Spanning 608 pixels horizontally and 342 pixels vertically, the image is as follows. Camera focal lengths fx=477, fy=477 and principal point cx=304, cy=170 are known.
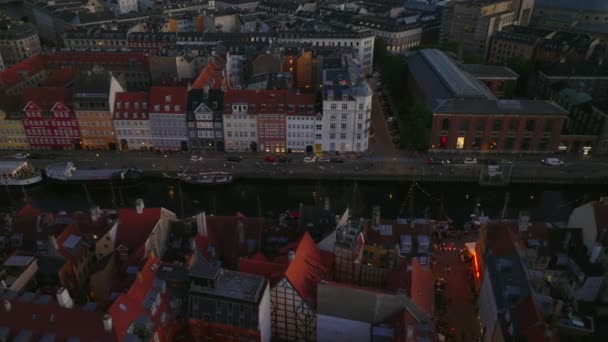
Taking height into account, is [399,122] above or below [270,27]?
below

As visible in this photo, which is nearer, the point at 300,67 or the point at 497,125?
the point at 497,125

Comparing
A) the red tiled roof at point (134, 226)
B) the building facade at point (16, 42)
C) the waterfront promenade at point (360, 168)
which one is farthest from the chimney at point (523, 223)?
the building facade at point (16, 42)

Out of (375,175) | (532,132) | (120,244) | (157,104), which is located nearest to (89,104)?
(157,104)

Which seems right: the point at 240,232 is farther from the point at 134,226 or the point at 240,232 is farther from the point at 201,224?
the point at 134,226

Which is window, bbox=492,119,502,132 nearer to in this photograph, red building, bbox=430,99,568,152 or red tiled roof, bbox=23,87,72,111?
red building, bbox=430,99,568,152

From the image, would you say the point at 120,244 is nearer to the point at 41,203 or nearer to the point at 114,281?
the point at 114,281

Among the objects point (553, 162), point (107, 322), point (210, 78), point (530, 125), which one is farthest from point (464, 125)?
point (107, 322)
